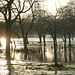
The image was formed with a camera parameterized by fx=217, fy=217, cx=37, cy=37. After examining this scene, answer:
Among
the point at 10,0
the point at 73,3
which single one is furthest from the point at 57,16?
the point at 73,3

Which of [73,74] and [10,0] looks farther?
[10,0]

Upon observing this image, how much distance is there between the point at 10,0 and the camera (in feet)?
69.3

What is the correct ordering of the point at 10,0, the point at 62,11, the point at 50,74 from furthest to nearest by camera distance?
the point at 10,0 → the point at 62,11 → the point at 50,74

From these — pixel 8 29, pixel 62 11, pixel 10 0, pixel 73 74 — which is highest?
pixel 10 0

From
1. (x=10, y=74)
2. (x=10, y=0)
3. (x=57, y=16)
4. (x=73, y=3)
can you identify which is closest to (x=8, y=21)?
(x=10, y=0)

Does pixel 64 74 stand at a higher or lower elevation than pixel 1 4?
lower

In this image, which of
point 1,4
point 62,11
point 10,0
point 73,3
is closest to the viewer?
point 62,11

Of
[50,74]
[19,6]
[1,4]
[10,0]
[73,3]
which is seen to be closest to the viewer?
[50,74]

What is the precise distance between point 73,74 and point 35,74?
2322mm

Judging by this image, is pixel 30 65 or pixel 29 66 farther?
pixel 30 65

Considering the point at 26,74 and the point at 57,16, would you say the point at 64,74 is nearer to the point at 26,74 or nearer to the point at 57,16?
the point at 26,74

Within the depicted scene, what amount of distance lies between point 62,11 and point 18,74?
762cm

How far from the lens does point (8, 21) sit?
73.3 feet

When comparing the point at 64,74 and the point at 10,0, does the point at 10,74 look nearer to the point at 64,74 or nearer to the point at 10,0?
the point at 64,74
